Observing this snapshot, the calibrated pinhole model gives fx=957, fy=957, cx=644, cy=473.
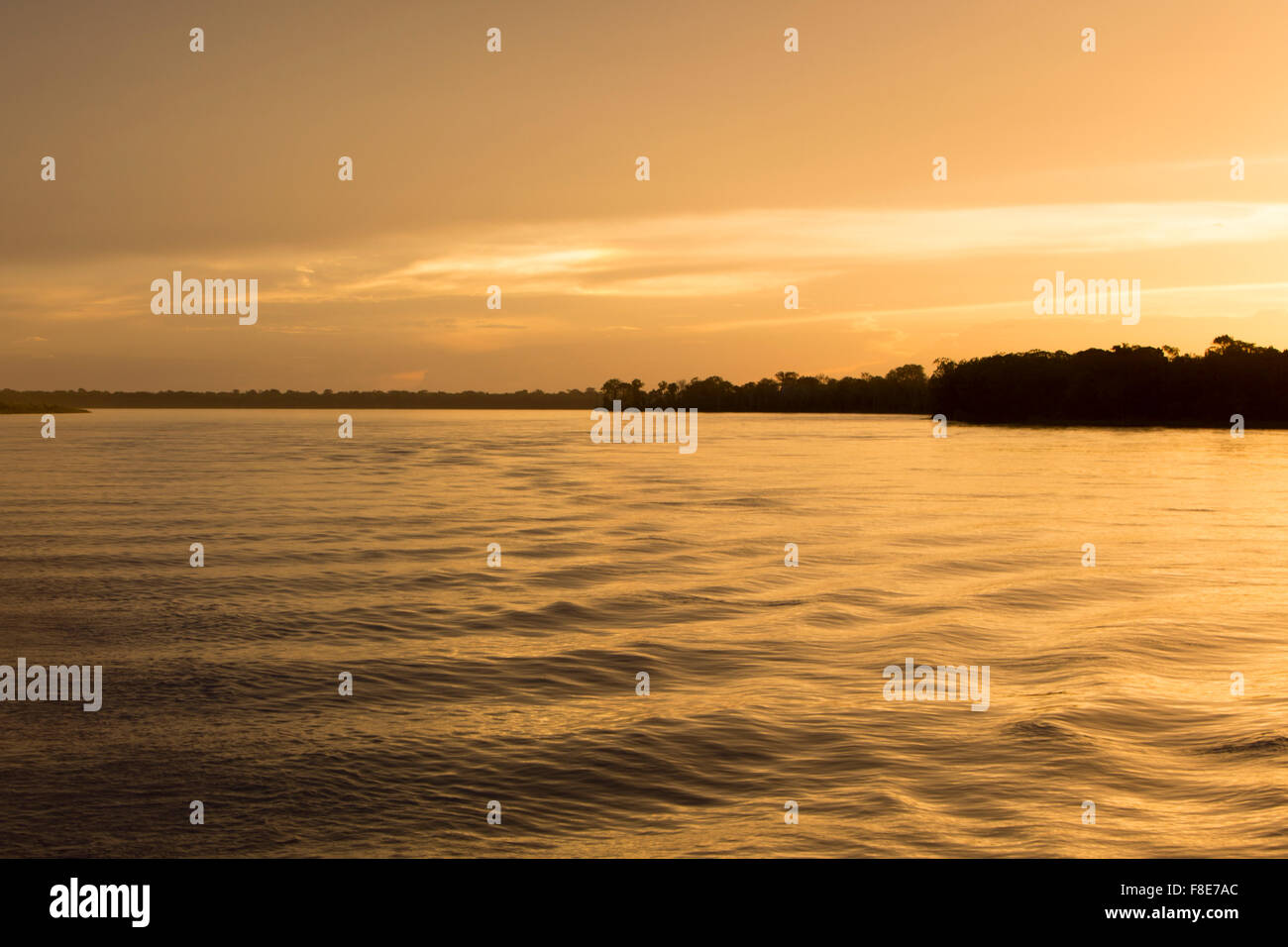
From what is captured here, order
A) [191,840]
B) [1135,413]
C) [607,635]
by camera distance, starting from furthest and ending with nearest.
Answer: [1135,413], [607,635], [191,840]

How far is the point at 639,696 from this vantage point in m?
13.2

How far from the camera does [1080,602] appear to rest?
65.9 ft

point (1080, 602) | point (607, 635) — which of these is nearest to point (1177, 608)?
point (1080, 602)

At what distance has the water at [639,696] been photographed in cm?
896

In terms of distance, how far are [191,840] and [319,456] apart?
74354mm

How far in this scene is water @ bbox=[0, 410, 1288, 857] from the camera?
896 cm

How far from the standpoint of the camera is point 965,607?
768 inches

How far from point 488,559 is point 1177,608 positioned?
16.3 m
